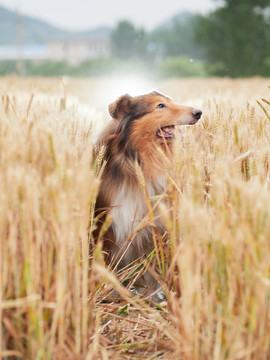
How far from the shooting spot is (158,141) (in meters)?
2.99

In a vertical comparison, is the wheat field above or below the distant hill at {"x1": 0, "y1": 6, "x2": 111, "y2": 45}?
below

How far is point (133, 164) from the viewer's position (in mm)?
2842

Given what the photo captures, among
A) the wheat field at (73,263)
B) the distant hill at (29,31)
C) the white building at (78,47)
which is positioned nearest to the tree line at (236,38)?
the wheat field at (73,263)

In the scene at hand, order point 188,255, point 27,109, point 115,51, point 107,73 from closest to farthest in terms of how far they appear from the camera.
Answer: point 188,255 < point 27,109 < point 107,73 < point 115,51

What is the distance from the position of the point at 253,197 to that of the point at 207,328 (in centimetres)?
46

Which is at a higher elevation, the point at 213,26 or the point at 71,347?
the point at 213,26

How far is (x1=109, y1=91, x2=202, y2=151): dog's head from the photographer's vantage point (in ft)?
9.82

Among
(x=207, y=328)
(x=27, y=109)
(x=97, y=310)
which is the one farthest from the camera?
(x=27, y=109)

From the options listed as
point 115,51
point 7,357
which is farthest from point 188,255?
point 115,51

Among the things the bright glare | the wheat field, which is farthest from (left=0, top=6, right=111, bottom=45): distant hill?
the wheat field

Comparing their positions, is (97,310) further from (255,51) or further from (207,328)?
(255,51)

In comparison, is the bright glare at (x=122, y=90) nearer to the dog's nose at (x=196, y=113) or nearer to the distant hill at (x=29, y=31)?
the dog's nose at (x=196, y=113)

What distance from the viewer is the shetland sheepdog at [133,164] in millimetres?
2879

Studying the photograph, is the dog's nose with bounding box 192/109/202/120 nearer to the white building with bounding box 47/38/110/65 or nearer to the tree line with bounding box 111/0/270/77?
the tree line with bounding box 111/0/270/77
